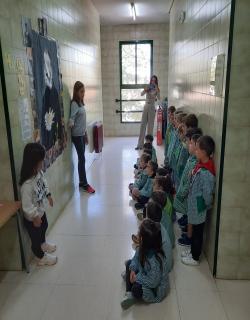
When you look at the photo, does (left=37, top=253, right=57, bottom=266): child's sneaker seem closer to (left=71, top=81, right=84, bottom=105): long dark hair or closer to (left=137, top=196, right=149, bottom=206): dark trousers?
(left=137, top=196, right=149, bottom=206): dark trousers

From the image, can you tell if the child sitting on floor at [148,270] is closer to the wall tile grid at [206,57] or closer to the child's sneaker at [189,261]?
the child's sneaker at [189,261]

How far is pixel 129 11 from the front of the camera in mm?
6301

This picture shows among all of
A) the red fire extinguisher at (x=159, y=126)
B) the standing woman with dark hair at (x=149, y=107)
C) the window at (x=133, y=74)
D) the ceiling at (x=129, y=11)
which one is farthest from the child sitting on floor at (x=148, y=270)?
the window at (x=133, y=74)

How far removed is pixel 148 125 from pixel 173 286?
512 cm

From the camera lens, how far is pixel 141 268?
1.99 meters

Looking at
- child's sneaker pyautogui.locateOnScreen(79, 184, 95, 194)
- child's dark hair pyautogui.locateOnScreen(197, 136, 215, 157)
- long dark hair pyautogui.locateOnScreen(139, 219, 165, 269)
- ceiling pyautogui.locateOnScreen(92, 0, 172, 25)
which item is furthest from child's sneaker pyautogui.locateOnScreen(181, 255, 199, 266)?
ceiling pyautogui.locateOnScreen(92, 0, 172, 25)

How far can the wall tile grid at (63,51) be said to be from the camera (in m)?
2.19

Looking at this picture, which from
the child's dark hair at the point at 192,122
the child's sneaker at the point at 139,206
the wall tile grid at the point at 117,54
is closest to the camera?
the child's dark hair at the point at 192,122

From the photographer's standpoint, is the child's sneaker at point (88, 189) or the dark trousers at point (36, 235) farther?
the child's sneaker at point (88, 189)

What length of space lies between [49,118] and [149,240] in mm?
1736

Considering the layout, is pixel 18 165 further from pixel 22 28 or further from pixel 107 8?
pixel 107 8

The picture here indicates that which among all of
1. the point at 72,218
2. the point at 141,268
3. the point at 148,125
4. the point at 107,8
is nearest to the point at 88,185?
the point at 72,218

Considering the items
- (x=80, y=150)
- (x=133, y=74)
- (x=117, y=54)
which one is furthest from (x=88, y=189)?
(x=117, y=54)

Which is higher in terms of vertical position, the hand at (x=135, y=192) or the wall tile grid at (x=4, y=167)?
the wall tile grid at (x=4, y=167)
